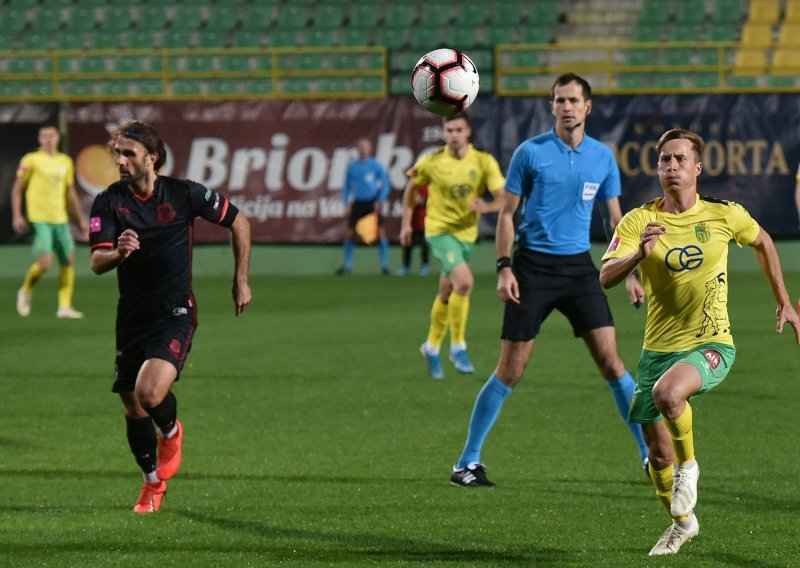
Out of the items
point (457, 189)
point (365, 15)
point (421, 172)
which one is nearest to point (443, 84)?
point (457, 189)

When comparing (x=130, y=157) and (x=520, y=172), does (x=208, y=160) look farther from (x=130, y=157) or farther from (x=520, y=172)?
(x=130, y=157)

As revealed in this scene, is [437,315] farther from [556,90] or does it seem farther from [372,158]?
[372,158]

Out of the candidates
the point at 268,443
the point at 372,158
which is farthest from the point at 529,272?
the point at 372,158

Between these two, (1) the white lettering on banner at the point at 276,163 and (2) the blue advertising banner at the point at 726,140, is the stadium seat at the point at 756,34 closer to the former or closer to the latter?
(2) the blue advertising banner at the point at 726,140

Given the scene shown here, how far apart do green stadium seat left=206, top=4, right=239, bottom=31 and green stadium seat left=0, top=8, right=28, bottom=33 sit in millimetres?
3919

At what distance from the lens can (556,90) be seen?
7.86m

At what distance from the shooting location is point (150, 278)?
720 centimetres

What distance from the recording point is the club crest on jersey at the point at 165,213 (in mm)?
7184

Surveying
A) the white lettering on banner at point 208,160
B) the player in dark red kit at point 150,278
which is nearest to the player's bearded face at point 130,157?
the player in dark red kit at point 150,278

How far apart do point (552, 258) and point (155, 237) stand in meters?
2.30

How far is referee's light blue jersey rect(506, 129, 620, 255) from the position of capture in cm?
803

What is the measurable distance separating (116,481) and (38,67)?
22286 mm

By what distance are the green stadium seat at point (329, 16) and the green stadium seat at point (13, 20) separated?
612cm

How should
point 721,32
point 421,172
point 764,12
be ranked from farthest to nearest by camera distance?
point 764,12
point 721,32
point 421,172
